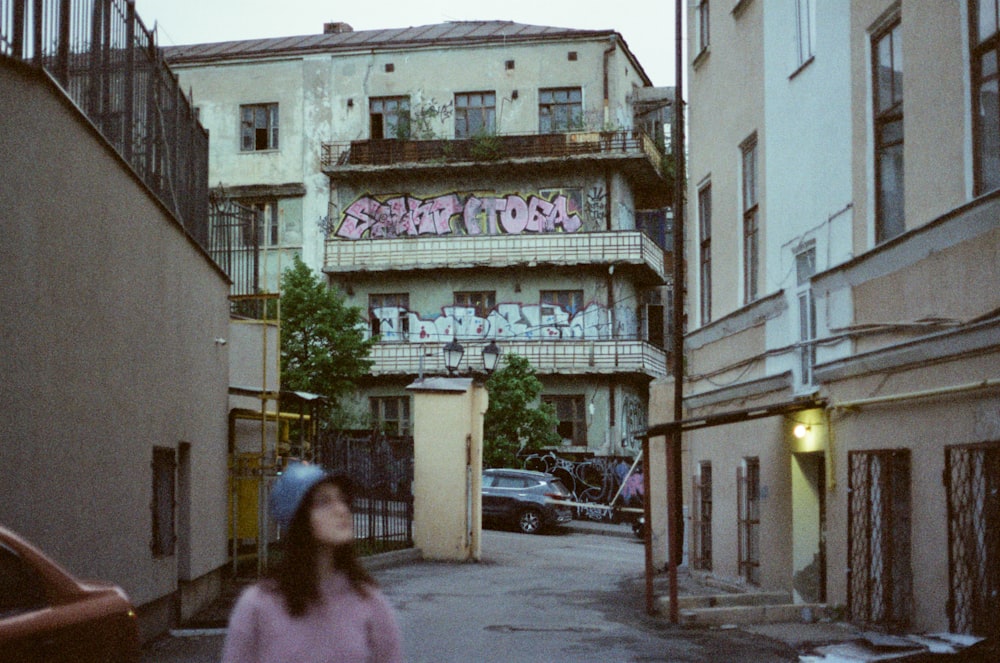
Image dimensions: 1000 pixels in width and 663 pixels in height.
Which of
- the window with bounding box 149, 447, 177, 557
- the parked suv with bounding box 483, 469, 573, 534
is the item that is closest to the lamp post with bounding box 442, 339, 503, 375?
the parked suv with bounding box 483, 469, 573, 534

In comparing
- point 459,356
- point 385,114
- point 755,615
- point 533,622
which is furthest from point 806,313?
point 385,114

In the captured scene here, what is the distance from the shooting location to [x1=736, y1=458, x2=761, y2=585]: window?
61.6 ft

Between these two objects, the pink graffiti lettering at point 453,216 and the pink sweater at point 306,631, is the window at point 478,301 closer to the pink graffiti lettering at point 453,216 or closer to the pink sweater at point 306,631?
the pink graffiti lettering at point 453,216

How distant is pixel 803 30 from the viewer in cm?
1734

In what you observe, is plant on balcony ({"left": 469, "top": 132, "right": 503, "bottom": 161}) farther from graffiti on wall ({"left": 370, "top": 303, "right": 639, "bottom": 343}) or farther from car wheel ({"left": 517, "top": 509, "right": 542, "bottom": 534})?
car wheel ({"left": 517, "top": 509, "right": 542, "bottom": 534})

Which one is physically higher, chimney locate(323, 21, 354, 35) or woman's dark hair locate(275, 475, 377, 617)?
chimney locate(323, 21, 354, 35)

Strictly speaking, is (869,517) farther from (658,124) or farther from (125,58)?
(658,124)

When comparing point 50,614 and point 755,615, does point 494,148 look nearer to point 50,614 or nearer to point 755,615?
point 755,615

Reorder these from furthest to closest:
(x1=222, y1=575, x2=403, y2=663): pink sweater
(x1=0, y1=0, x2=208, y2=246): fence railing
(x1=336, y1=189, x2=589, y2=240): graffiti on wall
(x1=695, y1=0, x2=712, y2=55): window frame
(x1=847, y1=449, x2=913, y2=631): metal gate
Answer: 1. (x1=336, y1=189, x2=589, y2=240): graffiti on wall
2. (x1=695, y1=0, x2=712, y2=55): window frame
3. (x1=847, y1=449, x2=913, y2=631): metal gate
4. (x1=0, y1=0, x2=208, y2=246): fence railing
5. (x1=222, y1=575, x2=403, y2=663): pink sweater

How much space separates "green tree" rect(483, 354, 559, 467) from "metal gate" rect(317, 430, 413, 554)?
16.5 m

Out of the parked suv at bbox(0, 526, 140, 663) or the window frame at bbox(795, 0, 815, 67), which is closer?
the parked suv at bbox(0, 526, 140, 663)

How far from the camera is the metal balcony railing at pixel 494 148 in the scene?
5038cm

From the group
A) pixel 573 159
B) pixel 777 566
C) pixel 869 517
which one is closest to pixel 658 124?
pixel 573 159

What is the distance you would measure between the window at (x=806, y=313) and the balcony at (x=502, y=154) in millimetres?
33654
